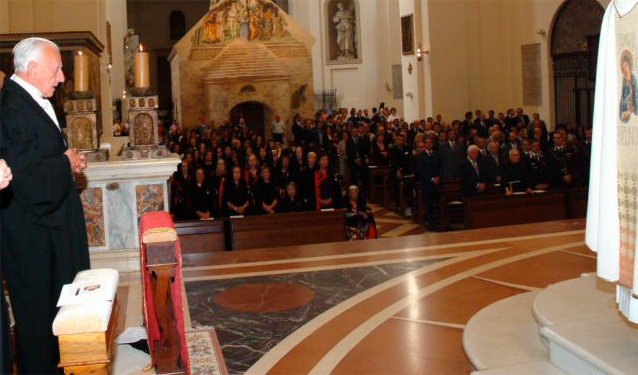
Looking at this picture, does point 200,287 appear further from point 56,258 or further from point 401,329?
point 56,258

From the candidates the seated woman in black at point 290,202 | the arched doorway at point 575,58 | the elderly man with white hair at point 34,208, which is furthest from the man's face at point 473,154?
the elderly man with white hair at point 34,208

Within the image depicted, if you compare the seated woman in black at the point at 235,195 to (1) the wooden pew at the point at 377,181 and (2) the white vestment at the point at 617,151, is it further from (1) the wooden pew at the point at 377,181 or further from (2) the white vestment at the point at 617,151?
(2) the white vestment at the point at 617,151

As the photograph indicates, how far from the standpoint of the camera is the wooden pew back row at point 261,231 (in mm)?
9539

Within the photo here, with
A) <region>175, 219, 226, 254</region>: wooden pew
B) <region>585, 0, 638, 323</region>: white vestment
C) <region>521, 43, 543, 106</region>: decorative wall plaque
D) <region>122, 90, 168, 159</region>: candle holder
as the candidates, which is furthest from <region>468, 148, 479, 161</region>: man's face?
<region>521, 43, 543, 106</region>: decorative wall plaque

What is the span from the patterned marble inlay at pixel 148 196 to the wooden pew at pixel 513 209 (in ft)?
15.3

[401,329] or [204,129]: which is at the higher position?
[204,129]

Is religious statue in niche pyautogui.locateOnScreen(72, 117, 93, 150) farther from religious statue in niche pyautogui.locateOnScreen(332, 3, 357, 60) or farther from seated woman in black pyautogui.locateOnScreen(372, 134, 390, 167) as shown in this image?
religious statue in niche pyautogui.locateOnScreen(332, 3, 357, 60)

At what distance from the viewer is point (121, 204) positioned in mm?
7348

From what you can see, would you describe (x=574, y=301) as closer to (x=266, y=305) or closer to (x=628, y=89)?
(x=628, y=89)

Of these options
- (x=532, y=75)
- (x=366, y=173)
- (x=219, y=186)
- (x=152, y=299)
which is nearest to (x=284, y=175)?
(x=219, y=186)

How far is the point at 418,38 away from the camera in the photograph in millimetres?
26703

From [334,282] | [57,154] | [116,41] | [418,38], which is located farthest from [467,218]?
[116,41]

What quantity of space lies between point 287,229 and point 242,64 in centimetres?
2339

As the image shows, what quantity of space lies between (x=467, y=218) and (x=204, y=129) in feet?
59.5
